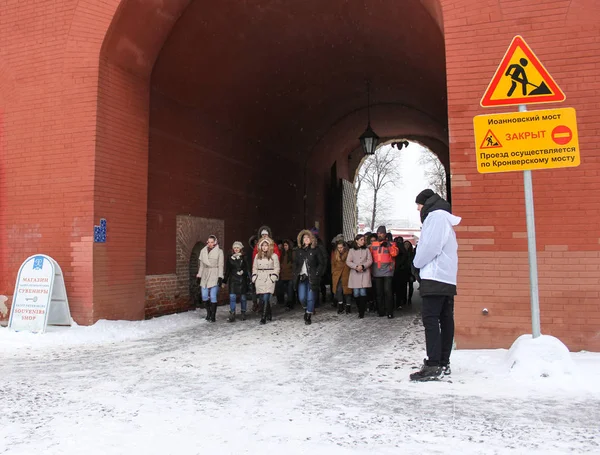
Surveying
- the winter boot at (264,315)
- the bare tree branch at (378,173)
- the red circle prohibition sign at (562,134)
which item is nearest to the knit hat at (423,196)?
the red circle prohibition sign at (562,134)

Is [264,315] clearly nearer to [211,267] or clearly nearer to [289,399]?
[211,267]

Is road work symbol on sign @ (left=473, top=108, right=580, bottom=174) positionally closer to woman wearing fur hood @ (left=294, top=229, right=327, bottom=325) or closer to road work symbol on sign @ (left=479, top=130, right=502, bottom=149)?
road work symbol on sign @ (left=479, top=130, right=502, bottom=149)

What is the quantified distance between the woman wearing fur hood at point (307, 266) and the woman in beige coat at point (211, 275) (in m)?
1.38

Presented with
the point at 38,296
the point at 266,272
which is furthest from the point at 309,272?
the point at 38,296

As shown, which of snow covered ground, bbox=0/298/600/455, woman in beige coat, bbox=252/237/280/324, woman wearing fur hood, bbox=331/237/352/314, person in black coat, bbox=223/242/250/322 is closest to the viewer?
snow covered ground, bbox=0/298/600/455

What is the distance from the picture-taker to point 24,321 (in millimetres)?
7703

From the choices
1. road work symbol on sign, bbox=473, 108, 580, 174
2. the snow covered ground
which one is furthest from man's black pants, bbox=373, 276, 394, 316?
road work symbol on sign, bbox=473, 108, 580, 174

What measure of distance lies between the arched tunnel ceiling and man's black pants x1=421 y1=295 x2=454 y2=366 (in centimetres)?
580

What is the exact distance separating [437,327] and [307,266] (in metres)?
4.78

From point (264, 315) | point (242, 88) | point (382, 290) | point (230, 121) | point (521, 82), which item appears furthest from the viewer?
point (230, 121)

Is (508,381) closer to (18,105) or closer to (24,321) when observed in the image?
(24,321)

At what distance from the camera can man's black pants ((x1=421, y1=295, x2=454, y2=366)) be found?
186 inches

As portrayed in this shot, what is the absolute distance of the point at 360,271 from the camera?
388 inches

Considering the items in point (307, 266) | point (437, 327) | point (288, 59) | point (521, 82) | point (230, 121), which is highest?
point (288, 59)
